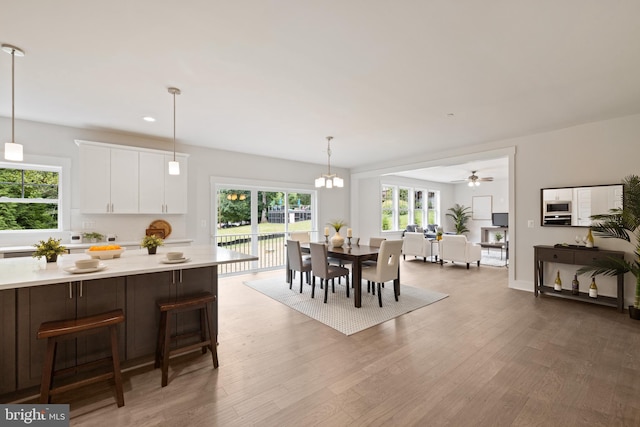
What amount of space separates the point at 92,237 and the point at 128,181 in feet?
3.14

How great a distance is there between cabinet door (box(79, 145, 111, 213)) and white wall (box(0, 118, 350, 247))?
0.94 feet

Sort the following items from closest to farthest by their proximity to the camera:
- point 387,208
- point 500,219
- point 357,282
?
point 357,282, point 387,208, point 500,219

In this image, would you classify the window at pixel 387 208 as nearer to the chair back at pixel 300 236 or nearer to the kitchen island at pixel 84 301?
the chair back at pixel 300 236

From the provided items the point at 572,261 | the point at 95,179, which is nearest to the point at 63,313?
the point at 95,179

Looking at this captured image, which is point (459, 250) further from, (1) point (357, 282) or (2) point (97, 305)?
(2) point (97, 305)

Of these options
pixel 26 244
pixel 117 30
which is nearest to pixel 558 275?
pixel 117 30

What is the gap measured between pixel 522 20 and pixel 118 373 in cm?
364

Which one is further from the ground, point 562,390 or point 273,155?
point 273,155

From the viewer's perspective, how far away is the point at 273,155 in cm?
610

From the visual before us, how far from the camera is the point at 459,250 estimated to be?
259 inches

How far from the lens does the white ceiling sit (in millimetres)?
1812

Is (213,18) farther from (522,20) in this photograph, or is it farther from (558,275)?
(558,275)

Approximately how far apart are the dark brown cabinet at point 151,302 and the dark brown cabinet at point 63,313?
0.07 metres

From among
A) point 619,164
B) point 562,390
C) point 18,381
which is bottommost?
point 562,390
